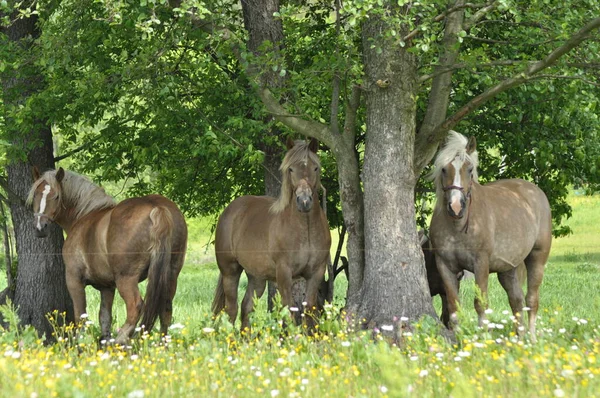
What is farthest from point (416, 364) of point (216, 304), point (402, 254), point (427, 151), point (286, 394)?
point (216, 304)

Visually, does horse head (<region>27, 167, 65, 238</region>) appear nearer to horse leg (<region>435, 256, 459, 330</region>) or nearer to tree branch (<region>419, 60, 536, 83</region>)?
tree branch (<region>419, 60, 536, 83</region>)

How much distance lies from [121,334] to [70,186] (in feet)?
8.16

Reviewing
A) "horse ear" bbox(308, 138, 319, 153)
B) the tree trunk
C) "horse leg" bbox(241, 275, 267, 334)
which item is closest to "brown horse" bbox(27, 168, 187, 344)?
"horse leg" bbox(241, 275, 267, 334)

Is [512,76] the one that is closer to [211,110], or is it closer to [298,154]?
[298,154]

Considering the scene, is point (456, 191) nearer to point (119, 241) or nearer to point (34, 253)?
point (119, 241)

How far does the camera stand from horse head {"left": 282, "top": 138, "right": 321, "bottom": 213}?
978 centimetres

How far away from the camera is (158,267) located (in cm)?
1041

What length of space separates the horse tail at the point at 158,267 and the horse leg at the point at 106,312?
114 cm

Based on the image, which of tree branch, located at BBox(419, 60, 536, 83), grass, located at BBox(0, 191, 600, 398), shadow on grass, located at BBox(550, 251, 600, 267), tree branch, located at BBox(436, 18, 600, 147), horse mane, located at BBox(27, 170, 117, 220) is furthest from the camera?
shadow on grass, located at BBox(550, 251, 600, 267)

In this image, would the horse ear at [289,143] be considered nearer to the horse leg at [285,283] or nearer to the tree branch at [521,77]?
the horse leg at [285,283]

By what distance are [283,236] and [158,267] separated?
5.00ft

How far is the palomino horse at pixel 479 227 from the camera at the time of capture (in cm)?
990

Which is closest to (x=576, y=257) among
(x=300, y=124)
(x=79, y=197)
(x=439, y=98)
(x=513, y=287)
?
(x=513, y=287)

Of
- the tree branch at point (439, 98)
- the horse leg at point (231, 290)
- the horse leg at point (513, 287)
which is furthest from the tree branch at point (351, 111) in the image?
the horse leg at point (513, 287)
